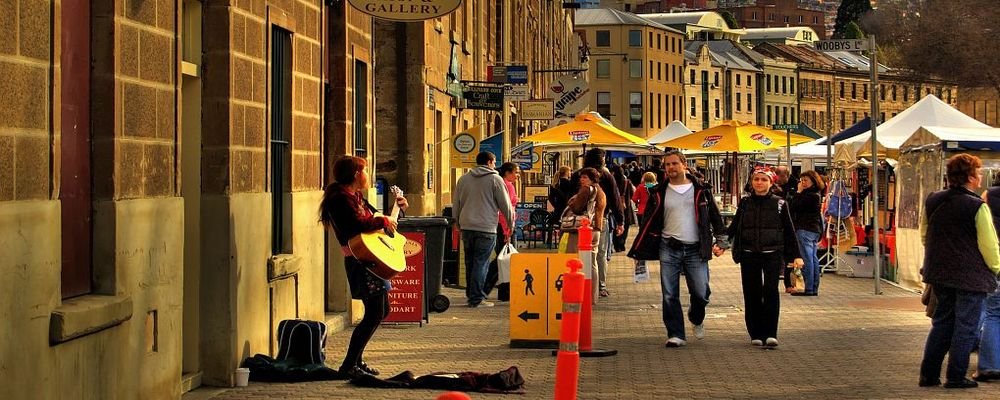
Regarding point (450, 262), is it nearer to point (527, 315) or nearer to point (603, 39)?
point (527, 315)

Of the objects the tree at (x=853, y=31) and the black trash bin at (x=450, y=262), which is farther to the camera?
the tree at (x=853, y=31)

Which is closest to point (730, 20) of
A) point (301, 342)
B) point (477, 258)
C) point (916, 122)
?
point (916, 122)

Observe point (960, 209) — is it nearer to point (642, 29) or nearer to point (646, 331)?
point (646, 331)

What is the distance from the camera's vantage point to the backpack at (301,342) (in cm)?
1171

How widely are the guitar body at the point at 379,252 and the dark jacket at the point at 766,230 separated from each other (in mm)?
4179

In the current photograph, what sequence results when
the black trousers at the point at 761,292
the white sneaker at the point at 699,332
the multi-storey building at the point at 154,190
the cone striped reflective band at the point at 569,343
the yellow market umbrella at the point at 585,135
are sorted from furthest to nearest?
the yellow market umbrella at the point at 585,135 → the white sneaker at the point at 699,332 → the black trousers at the point at 761,292 → the cone striped reflective band at the point at 569,343 → the multi-storey building at the point at 154,190

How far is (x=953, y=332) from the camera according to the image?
38.1ft

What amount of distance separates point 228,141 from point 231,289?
1.01 meters

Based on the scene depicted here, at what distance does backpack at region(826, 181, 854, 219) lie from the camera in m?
25.7

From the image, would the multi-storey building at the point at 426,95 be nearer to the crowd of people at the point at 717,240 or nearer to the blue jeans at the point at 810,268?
the crowd of people at the point at 717,240

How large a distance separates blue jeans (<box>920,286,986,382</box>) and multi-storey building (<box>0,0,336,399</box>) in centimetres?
482

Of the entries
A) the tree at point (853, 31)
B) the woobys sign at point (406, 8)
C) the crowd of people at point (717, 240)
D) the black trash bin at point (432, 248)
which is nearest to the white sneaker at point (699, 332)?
the crowd of people at point (717, 240)

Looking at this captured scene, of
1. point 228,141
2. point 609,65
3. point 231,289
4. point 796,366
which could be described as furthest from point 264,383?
point 609,65

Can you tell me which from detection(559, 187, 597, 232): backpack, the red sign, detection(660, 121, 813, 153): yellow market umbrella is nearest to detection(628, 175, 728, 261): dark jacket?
the red sign
